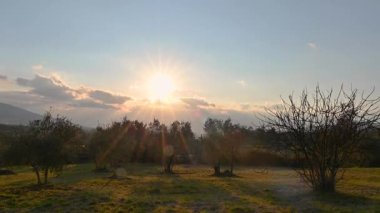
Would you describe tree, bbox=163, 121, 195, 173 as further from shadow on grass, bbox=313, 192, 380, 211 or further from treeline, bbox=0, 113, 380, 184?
shadow on grass, bbox=313, 192, 380, 211

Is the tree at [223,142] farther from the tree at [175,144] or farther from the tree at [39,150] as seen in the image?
the tree at [39,150]

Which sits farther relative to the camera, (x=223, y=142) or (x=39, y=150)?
(x=223, y=142)

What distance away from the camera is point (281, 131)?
32.0 m

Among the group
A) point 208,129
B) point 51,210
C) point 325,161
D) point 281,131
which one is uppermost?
point 208,129

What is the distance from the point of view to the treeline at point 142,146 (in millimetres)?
43562

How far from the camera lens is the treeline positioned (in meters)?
43.6

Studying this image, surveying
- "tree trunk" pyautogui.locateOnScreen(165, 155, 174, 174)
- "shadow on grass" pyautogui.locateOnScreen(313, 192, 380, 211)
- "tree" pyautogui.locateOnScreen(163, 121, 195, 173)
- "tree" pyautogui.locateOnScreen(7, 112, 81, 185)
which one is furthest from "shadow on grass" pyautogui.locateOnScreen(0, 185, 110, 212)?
"tree" pyautogui.locateOnScreen(163, 121, 195, 173)

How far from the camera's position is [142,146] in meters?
93.6

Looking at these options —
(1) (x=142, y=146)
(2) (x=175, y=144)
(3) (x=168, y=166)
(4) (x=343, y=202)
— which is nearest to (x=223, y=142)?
(3) (x=168, y=166)

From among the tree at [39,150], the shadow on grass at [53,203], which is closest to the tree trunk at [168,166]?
the tree at [39,150]

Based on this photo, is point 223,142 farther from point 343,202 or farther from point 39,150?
point 343,202

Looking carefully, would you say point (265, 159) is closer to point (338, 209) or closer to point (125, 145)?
point (125, 145)

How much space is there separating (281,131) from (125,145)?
3891 cm

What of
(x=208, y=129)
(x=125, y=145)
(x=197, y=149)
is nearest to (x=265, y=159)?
(x=197, y=149)
